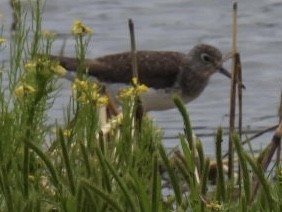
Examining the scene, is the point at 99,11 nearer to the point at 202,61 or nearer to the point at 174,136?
the point at 202,61

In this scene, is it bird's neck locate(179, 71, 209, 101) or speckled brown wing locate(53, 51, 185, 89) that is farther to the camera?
bird's neck locate(179, 71, 209, 101)

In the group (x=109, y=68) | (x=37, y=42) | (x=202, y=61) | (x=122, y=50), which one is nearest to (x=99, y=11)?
(x=122, y=50)

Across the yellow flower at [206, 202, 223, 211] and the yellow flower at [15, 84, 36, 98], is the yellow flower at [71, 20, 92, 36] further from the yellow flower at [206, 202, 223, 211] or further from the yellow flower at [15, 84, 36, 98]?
the yellow flower at [206, 202, 223, 211]

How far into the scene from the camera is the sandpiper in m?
10.2

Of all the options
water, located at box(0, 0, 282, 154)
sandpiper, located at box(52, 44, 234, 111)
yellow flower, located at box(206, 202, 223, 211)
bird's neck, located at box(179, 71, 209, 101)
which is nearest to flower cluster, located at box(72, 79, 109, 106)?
yellow flower, located at box(206, 202, 223, 211)

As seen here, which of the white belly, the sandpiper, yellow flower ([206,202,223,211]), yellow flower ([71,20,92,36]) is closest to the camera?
yellow flower ([206,202,223,211])

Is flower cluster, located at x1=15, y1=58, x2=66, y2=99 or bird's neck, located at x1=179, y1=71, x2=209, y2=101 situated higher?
flower cluster, located at x1=15, y1=58, x2=66, y2=99

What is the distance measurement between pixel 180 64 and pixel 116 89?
107 cm

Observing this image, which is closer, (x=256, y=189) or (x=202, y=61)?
(x=256, y=189)

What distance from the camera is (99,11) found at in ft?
44.1

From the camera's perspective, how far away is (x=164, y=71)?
35.5 feet

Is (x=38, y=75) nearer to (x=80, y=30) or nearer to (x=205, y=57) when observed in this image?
(x=80, y=30)

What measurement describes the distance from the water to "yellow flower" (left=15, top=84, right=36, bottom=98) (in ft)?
19.4

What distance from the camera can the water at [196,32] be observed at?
10.7m
